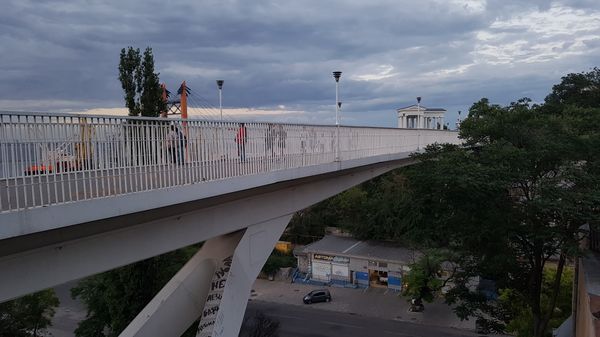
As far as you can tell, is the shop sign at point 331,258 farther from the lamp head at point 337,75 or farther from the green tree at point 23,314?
the lamp head at point 337,75

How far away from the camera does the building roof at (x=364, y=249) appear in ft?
97.6

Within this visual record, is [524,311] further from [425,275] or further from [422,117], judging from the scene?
[422,117]

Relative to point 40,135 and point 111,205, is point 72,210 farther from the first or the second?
point 40,135

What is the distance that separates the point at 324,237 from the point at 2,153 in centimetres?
3100

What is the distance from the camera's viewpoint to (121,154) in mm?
6328

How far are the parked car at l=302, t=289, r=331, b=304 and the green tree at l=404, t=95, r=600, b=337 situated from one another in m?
15.0

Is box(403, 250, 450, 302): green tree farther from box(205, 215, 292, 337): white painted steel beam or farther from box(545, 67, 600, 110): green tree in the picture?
box(545, 67, 600, 110): green tree

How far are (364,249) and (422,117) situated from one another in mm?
16258

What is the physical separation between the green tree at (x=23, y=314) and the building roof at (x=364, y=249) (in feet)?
57.9

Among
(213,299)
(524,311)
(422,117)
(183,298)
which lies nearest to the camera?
(183,298)

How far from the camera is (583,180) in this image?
11.0 meters

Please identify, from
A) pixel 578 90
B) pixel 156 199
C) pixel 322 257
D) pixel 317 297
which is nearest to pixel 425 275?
pixel 317 297

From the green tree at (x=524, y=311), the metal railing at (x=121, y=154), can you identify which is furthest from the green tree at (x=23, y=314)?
the green tree at (x=524, y=311)

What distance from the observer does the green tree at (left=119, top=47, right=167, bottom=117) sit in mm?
13719
